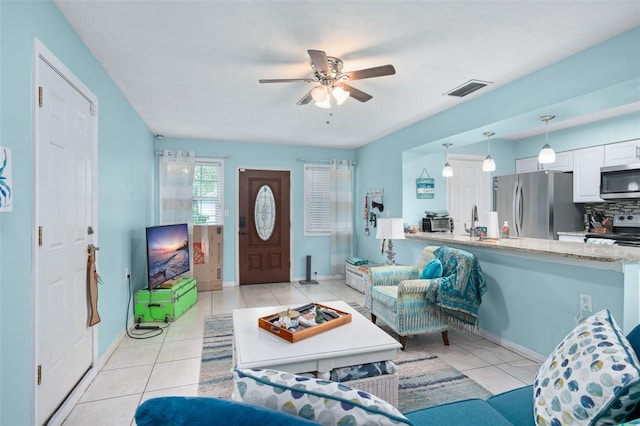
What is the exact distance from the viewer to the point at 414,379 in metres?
2.53

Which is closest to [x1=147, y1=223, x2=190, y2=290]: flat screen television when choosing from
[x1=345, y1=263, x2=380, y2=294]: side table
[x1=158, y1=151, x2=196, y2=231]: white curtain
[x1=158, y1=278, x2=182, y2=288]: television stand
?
[x1=158, y1=278, x2=182, y2=288]: television stand

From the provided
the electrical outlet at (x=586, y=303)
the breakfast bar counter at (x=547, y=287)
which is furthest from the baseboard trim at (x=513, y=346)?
the electrical outlet at (x=586, y=303)

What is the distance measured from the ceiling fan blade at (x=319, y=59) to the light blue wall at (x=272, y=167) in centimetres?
367

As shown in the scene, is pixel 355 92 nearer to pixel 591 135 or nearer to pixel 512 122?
pixel 512 122

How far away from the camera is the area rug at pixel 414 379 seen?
2.29 m

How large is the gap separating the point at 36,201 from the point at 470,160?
5.26 m

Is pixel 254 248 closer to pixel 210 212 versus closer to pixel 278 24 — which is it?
pixel 210 212

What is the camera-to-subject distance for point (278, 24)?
6.94 ft

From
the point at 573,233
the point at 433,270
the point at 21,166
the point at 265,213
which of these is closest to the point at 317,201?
the point at 265,213

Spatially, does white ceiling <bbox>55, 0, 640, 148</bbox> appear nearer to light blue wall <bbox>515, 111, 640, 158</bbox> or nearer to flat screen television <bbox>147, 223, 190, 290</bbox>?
flat screen television <bbox>147, 223, 190, 290</bbox>

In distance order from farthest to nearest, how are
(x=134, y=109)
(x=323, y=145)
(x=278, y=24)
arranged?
1. (x=323, y=145)
2. (x=134, y=109)
3. (x=278, y=24)

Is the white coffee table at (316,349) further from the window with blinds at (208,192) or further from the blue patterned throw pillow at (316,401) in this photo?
the window with blinds at (208,192)

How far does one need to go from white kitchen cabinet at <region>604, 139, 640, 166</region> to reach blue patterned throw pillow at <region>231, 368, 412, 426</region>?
16.9ft

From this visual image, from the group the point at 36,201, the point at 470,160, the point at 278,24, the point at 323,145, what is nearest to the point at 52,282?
the point at 36,201
